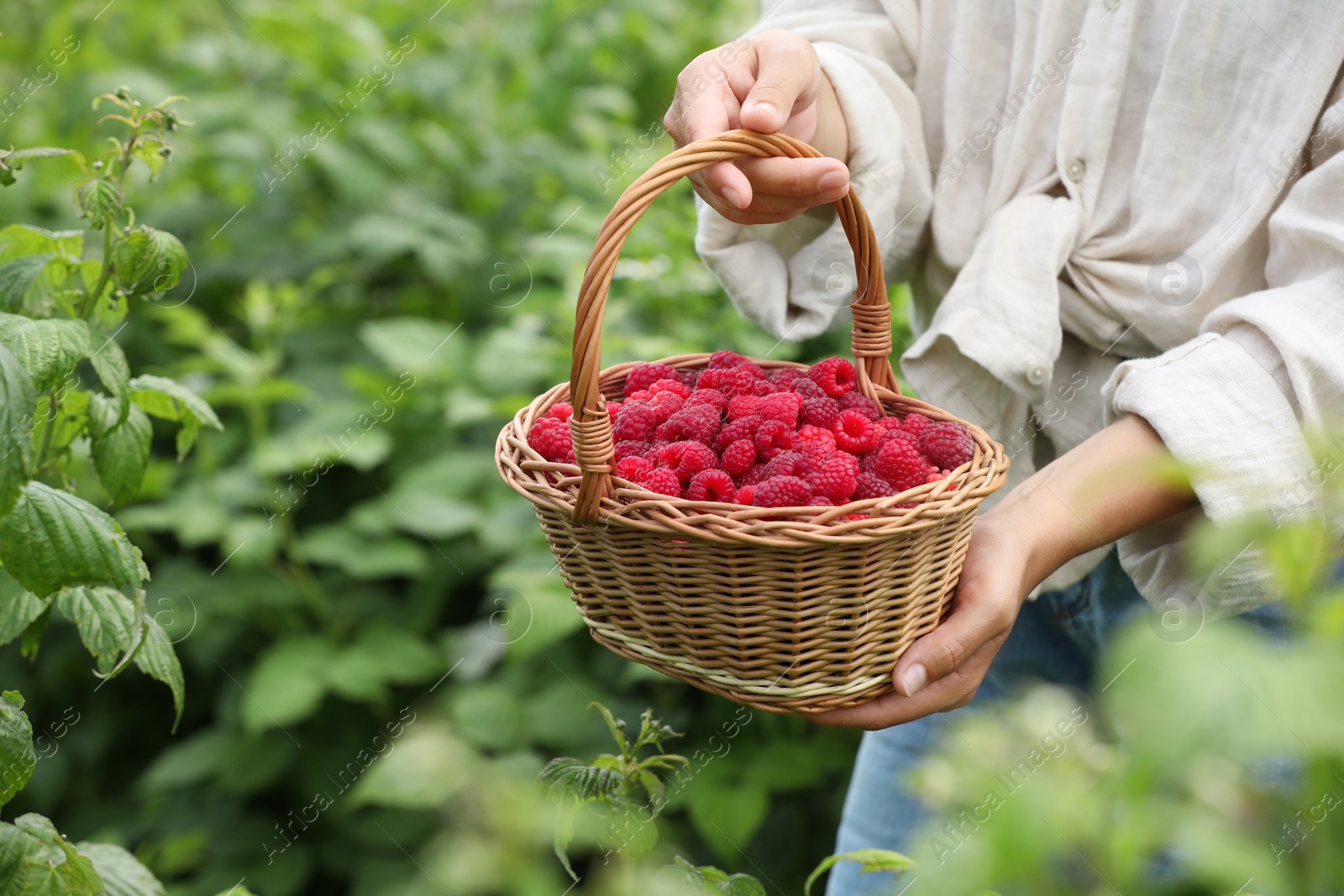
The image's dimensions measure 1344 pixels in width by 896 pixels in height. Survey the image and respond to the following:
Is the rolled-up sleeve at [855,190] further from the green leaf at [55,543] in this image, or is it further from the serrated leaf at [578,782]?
the green leaf at [55,543]

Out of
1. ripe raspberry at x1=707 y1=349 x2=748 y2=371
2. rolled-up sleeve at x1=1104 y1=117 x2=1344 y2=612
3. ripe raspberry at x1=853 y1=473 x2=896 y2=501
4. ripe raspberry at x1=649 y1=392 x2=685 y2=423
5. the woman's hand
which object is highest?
the woman's hand

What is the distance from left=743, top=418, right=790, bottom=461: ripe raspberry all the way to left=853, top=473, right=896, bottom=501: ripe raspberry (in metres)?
0.08

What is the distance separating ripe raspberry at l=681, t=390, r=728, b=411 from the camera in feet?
3.18

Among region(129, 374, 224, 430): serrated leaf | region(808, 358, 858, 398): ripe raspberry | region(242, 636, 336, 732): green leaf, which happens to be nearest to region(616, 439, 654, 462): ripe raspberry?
region(808, 358, 858, 398): ripe raspberry

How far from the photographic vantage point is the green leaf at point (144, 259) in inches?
33.4

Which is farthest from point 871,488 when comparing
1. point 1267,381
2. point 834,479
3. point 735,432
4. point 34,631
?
point 34,631

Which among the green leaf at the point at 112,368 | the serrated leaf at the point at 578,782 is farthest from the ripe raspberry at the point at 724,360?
the green leaf at the point at 112,368

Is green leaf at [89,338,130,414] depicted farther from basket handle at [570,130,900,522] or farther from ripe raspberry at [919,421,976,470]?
ripe raspberry at [919,421,976,470]

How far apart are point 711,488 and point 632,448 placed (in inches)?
4.3

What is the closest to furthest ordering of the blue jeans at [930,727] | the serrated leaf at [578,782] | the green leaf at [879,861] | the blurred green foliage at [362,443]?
1. the green leaf at [879,861]
2. the serrated leaf at [578,782]
3. the blue jeans at [930,727]
4. the blurred green foliage at [362,443]

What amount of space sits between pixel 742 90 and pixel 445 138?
5.91ft

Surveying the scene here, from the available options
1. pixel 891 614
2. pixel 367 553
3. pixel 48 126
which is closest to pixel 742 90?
pixel 891 614

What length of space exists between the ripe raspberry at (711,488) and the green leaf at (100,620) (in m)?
0.50

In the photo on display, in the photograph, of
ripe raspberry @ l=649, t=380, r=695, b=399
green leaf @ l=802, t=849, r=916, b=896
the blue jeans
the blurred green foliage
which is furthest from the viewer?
the blurred green foliage
